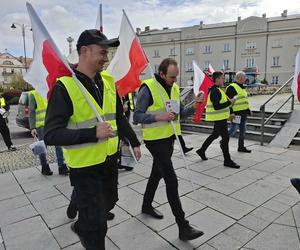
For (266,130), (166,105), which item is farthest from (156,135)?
(266,130)

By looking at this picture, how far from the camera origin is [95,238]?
2.07 meters

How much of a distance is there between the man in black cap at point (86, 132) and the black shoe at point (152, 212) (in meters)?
1.35

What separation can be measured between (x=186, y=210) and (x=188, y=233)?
806 mm

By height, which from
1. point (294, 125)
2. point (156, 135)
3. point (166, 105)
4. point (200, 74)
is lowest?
point (294, 125)

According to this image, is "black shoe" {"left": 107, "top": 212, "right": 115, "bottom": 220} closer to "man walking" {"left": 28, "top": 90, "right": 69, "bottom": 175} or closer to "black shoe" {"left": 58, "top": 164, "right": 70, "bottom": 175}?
"black shoe" {"left": 58, "top": 164, "right": 70, "bottom": 175}

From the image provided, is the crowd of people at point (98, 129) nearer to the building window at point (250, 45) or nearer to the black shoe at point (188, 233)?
the black shoe at point (188, 233)

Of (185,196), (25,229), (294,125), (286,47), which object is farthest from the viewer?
(286,47)

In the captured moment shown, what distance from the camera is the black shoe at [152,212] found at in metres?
3.37

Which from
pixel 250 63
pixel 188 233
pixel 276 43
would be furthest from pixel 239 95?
pixel 250 63

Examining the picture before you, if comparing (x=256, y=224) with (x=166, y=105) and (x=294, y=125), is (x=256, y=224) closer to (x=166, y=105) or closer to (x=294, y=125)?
(x=166, y=105)

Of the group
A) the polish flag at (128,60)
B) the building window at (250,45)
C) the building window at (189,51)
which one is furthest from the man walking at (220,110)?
the building window at (189,51)

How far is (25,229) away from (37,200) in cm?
86

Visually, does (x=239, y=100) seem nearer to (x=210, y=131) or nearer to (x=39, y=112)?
(x=210, y=131)

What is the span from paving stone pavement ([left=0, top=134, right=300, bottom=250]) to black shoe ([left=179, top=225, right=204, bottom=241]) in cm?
9
